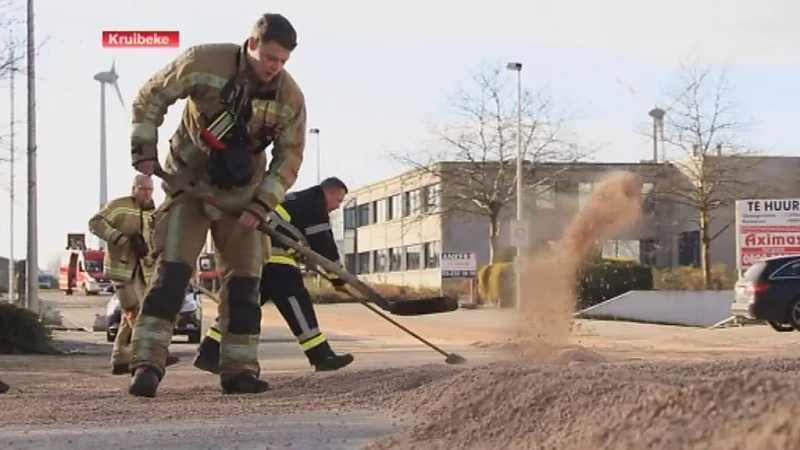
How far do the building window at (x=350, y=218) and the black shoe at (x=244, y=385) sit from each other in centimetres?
7819

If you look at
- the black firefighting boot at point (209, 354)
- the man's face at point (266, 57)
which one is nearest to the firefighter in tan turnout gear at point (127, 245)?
the black firefighting boot at point (209, 354)

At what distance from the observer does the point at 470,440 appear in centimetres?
557

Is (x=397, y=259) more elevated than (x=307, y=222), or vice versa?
(x=397, y=259)

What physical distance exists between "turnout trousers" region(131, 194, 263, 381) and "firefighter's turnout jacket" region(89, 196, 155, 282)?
467 cm

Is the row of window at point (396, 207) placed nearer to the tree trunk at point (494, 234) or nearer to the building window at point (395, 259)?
the building window at point (395, 259)

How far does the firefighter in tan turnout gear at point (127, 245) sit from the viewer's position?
43.8 feet

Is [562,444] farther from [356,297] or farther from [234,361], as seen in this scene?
[356,297]

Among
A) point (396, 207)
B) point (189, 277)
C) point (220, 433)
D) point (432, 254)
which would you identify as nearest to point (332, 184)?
point (189, 277)

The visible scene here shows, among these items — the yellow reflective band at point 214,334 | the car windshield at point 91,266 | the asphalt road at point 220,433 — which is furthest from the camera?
the car windshield at point 91,266

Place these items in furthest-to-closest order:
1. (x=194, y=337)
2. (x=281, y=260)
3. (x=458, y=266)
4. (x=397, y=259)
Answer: (x=397, y=259) → (x=458, y=266) → (x=194, y=337) → (x=281, y=260)

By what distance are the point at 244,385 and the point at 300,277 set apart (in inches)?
122

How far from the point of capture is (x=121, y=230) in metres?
13.5

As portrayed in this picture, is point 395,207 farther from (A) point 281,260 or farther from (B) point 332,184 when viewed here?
(A) point 281,260

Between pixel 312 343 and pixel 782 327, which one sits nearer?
pixel 312 343
